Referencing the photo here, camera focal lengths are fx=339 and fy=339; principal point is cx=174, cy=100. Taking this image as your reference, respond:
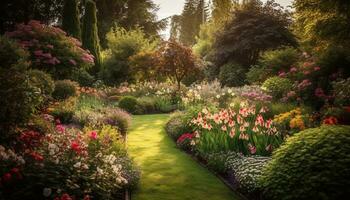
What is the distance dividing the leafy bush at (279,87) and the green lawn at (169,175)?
5.51m

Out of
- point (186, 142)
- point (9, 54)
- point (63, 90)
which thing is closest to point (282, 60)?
point (186, 142)

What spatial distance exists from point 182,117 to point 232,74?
514 inches

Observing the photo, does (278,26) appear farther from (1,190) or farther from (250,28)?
(1,190)

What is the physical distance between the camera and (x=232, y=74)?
78.3ft

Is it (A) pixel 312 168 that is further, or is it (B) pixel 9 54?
(B) pixel 9 54

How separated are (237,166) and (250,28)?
18.0m

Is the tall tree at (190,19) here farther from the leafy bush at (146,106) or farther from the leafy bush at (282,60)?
the leafy bush at (146,106)

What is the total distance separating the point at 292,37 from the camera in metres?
22.7

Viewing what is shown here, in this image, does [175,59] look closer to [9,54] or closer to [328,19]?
[328,19]

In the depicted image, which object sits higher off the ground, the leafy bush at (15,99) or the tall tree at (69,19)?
the tall tree at (69,19)

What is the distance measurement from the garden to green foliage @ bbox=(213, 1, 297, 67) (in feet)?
0.29

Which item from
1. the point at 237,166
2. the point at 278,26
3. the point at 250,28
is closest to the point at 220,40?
the point at 250,28

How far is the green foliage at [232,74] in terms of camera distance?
77.9 feet

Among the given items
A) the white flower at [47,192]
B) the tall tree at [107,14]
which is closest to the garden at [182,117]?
the white flower at [47,192]
